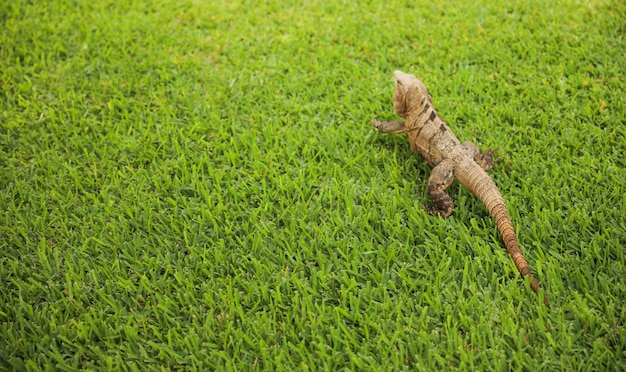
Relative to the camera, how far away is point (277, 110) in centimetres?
465

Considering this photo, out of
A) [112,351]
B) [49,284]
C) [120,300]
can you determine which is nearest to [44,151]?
[49,284]

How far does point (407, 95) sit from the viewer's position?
4.04 m

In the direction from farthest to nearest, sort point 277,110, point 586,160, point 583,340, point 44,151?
point 277,110, point 44,151, point 586,160, point 583,340

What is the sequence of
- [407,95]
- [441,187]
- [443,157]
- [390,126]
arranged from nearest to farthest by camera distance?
[441,187], [443,157], [407,95], [390,126]

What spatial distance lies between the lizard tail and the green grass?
3.3 inches

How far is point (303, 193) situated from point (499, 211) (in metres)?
1.40

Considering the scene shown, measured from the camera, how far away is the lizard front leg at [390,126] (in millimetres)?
4121

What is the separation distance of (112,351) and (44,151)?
7.26 ft

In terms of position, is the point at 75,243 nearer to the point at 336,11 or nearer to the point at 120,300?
the point at 120,300

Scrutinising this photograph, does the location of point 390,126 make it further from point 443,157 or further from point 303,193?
point 303,193

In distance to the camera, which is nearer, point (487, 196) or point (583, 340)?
point (583, 340)

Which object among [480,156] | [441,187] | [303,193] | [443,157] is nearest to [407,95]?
[443,157]

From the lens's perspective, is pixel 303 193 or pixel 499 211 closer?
pixel 499 211

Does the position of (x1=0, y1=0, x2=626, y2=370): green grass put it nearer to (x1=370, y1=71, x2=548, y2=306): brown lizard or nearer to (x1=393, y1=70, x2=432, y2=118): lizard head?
(x1=370, y1=71, x2=548, y2=306): brown lizard
